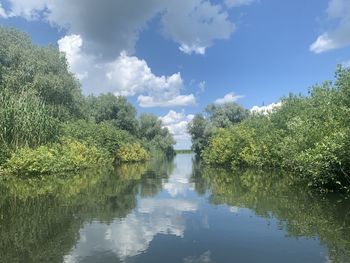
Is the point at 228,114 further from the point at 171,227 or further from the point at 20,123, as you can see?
the point at 171,227

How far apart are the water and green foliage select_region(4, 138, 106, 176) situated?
706 cm

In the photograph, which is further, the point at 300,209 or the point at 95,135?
the point at 95,135

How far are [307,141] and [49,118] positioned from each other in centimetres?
1964

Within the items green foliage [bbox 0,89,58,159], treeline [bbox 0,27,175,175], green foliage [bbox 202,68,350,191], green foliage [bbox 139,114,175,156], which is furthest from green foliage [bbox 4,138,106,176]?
green foliage [bbox 139,114,175,156]

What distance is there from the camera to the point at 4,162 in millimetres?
26625

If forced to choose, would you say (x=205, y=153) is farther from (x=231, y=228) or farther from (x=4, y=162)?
(x=231, y=228)

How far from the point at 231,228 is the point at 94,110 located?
6523cm

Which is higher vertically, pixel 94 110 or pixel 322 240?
pixel 94 110

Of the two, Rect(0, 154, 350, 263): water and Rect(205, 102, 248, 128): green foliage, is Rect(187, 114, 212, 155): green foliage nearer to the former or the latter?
Rect(205, 102, 248, 128): green foliage

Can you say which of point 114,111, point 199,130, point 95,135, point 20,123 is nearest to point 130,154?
point 95,135

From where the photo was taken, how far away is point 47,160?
28000 mm

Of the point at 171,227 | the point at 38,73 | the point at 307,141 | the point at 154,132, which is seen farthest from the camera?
the point at 154,132

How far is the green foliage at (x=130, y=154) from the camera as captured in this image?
191ft

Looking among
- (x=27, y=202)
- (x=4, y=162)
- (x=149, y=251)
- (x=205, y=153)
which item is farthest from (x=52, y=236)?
(x=205, y=153)
